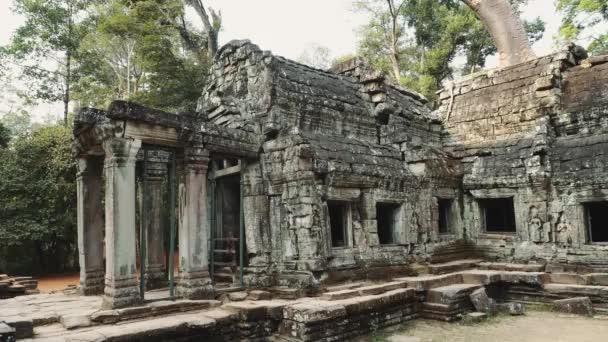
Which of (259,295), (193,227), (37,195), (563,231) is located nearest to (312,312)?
(259,295)

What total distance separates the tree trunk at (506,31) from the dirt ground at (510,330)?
12.4 m

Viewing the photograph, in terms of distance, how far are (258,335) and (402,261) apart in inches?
159

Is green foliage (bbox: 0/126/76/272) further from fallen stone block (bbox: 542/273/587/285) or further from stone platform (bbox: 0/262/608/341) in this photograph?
fallen stone block (bbox: 542/273/587/285)

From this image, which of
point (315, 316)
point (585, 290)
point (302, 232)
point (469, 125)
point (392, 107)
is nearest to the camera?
point (315, 316)

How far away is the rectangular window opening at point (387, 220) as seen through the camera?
959 cm

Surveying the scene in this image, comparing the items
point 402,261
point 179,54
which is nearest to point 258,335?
point 402,261

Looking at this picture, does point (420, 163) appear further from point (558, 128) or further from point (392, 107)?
point (558, 128)

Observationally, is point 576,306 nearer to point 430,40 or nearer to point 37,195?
point 37,195

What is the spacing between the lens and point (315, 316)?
6.03m

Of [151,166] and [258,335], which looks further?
[151,166]

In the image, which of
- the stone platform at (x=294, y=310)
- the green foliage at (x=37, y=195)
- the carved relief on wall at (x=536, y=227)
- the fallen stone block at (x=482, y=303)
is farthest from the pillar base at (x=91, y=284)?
the carved relief on wall at (x=536, y=227)

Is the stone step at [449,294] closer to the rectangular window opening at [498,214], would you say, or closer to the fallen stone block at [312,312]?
the fallen stone block at [312,312]

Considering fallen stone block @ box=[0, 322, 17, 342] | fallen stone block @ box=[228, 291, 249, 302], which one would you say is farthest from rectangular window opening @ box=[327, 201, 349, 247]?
fallen stone block @ box=[0, 322, 17, 342]

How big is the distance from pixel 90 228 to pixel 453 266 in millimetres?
7757
